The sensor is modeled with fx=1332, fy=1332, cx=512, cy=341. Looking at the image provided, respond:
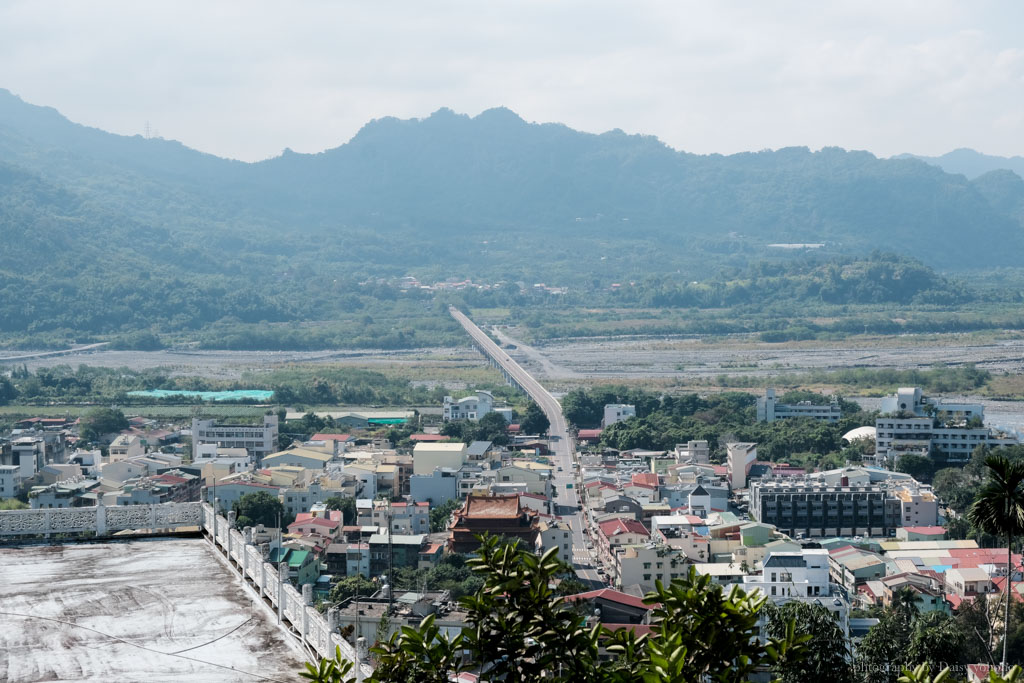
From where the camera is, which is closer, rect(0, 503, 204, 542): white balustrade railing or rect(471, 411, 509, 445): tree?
rect(0, 503, 204, 542): white balustrade railing

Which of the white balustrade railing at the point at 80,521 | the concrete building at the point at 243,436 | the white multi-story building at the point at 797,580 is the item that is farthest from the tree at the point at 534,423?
the white balustrade railing at the point at 80,521

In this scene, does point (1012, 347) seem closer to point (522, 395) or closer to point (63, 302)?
point (522, 395)

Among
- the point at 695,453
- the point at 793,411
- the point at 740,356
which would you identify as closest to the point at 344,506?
the point at 695,453

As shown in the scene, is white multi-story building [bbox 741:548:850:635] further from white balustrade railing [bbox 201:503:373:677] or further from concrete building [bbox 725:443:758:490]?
white balustrade railing [bbox 201:503:373:677]

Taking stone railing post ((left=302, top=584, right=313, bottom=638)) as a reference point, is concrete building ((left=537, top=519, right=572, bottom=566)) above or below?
below

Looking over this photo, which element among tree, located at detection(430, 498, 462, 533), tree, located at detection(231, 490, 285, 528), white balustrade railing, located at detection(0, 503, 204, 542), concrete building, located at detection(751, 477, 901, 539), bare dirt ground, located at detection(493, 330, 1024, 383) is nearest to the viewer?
white balustrade railing, located at detection(0, 503, 204, 542)

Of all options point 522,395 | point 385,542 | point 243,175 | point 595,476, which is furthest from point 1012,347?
point 243,175

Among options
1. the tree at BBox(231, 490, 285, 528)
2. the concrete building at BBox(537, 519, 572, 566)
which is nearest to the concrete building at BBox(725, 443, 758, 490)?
the concrete building at BBox(537, 519, 572, 566)
